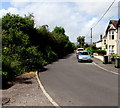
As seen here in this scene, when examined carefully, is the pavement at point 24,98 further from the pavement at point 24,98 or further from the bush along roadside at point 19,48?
the bush along roadside at point 19,48

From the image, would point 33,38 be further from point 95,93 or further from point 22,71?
point 95,93

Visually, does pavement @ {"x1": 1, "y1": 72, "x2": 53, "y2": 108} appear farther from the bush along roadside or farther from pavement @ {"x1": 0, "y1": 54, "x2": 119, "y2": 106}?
the bush along roadside

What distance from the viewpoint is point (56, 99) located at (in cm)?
711

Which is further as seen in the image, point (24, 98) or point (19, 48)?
point (19, 48)

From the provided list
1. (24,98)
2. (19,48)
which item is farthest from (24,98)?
(19,48)

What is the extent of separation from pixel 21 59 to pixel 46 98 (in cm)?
866

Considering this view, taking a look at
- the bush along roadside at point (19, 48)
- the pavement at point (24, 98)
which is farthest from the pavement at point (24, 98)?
the bush along roadside at point (19, 48)

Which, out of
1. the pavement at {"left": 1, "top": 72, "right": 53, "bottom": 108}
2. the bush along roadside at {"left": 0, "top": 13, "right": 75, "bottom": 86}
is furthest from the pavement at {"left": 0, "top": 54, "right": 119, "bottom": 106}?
the bush along roadside at {"left": 0, "top": 13, "right": 75, "bottom": 86}

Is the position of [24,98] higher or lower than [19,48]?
lower

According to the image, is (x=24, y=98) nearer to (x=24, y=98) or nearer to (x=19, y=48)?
(x=24, y=98)

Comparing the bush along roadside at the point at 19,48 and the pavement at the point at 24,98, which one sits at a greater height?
the bush along roadside at the point at 19,48

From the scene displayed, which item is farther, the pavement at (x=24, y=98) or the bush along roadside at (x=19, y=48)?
the bush along roadside at (x=19, y=48)

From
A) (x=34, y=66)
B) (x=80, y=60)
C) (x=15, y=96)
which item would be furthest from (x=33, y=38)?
(x=15, y=96)

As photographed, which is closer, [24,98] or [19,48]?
[24,98]
